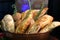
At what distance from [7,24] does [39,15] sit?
0.10 m

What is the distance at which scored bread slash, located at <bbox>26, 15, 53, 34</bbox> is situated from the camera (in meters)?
0.46

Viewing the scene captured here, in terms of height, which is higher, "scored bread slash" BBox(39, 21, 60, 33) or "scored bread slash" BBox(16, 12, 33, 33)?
"scored bread slash" BBox(16, 12, 33, 33)

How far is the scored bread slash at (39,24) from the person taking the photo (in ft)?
1.52

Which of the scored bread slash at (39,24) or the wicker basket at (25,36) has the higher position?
the scored bread slash at (39,24)

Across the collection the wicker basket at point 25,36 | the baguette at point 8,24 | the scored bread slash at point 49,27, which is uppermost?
the baguette at point 8,24

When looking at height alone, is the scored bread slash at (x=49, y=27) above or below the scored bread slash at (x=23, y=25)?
below

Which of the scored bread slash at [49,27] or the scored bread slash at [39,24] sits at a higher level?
the scored bread slash at [39,24]

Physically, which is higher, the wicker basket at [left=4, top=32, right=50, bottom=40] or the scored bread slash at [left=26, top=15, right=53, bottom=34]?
the scored bread slash at [left=26, top=15, right=53, bottom=34]

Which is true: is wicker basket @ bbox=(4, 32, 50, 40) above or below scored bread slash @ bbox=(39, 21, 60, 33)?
below

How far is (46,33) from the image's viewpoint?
47cm

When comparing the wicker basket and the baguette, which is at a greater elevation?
the baguette

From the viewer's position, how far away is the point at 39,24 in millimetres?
481

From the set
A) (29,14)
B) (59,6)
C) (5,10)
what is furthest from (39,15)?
(5,10)

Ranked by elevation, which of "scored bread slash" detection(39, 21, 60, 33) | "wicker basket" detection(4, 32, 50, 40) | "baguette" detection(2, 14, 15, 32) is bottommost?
"wicker basket" detection(4, 32, 50, 40)
